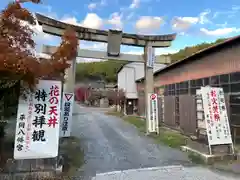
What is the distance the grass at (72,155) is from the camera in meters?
6.26

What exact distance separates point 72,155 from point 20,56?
4.25 meters

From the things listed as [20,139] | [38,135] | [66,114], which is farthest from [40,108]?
[66,114]

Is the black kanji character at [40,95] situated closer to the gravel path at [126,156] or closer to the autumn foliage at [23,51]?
the autumn foliage at [23,51]

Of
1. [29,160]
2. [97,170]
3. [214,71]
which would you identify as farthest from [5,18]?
[214,71]

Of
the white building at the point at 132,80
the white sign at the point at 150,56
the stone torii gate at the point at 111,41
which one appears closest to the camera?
the stone torii gate at the point at 111,41

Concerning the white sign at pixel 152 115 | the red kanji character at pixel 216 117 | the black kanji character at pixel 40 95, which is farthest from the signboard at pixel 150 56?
the black kanji character at pixel 40 95

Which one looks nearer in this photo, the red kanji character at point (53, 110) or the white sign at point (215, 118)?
the red kanji character at point (53, 110)

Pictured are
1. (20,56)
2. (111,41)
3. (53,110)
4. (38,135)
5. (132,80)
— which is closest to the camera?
(20,56)

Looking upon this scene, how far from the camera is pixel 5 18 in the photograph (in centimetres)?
507

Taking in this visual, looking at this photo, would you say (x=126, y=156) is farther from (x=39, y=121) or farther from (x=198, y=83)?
(x=198, y=83)

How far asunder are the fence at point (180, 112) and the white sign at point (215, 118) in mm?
2186

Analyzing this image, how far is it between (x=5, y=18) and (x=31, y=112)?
7.23 ft

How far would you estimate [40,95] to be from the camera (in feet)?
18.5

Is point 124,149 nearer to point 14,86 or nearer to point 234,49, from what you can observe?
point 14,86
